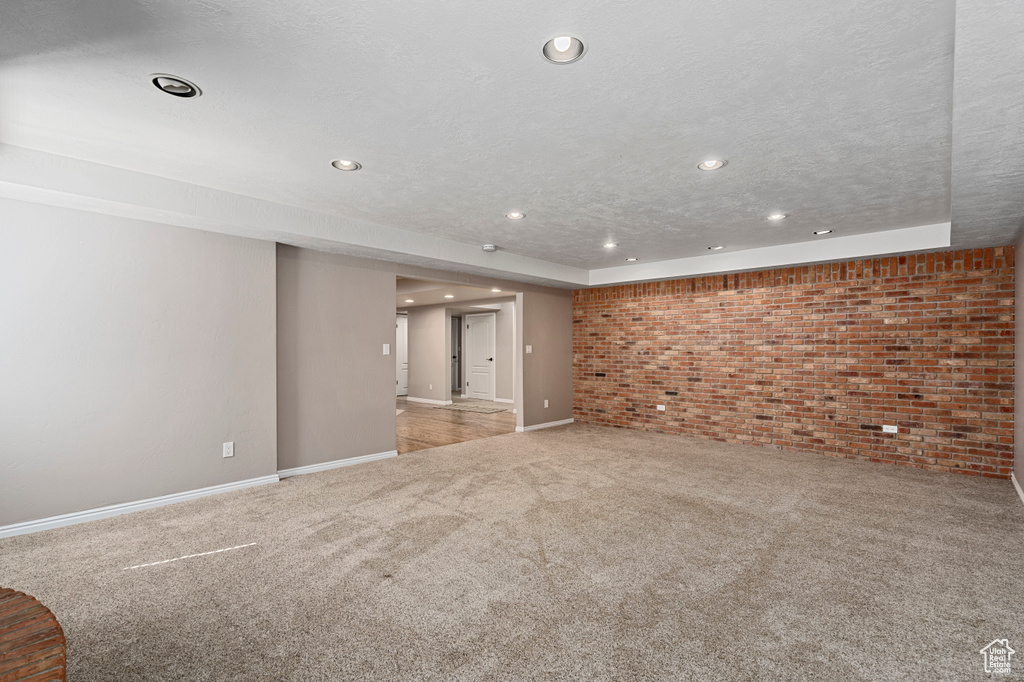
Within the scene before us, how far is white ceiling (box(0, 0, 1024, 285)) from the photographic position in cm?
174

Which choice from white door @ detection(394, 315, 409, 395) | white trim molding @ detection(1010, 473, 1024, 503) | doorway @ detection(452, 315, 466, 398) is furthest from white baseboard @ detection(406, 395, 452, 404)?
white trim molding @ detection(1010, 473, 1024, 503)

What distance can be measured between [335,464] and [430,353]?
551 centimetres

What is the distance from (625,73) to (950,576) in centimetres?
310

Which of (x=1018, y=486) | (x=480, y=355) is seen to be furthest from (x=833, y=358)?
(x=480, y=355)

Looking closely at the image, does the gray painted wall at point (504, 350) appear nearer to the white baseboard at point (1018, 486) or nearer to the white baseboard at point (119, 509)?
the white baseboard at point (119, 509)

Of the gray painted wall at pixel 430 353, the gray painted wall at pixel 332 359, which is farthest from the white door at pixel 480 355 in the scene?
the gray painted wall at pixel 332 359

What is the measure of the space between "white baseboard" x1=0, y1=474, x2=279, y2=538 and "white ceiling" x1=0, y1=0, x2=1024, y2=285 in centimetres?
216

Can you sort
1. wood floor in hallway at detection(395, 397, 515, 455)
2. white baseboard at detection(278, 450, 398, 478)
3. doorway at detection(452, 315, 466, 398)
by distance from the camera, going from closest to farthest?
1. white baseboard at detection(278, 450, 398, 478)
2. wood floor in hallway at detection(395, 397, 515, 455)
3. doorway at detection(452, 315, 466, 398)

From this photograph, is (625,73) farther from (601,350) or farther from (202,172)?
(601,350)

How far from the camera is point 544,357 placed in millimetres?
7473

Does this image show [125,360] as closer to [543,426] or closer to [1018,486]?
[543,426]

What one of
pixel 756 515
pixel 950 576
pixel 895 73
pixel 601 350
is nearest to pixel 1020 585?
pixel 950 576

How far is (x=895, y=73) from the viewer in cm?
206

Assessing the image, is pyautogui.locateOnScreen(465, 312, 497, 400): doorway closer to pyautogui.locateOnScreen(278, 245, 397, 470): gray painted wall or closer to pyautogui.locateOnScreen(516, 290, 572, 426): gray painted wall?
pyautogui.locateOnScreen(516, 290, 572, 426): gray painted wall
